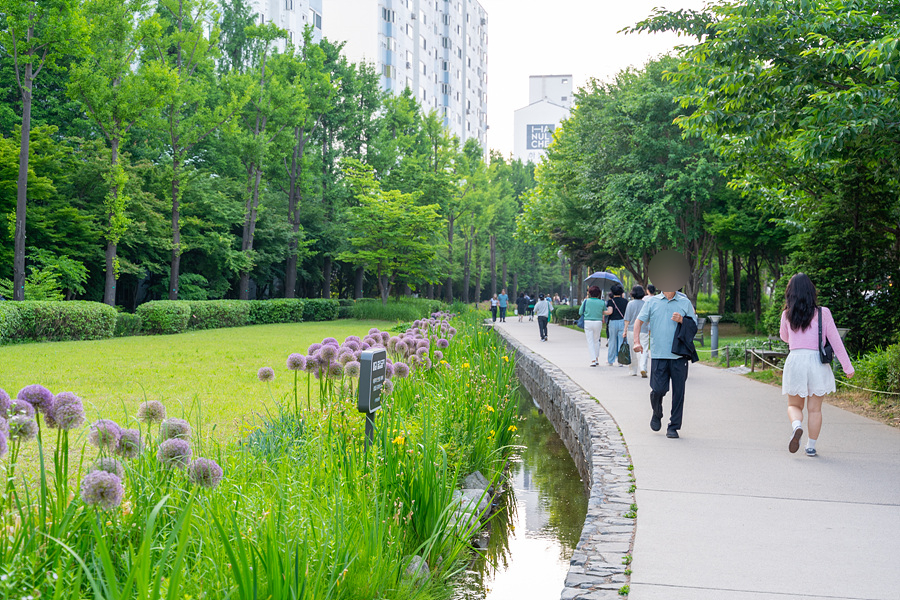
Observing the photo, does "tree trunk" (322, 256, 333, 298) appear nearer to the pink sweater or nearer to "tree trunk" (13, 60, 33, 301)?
"tree trunk" (13, 60, 33, 301)

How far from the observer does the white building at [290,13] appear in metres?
51.9

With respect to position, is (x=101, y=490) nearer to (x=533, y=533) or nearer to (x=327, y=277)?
(x=533, y=533)

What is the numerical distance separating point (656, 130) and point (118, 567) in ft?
82.2

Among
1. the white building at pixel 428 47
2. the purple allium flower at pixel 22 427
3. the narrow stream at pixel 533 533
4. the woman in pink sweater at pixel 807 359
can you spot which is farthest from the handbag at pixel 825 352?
the white building at pixel 428 47

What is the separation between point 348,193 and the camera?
44.6m

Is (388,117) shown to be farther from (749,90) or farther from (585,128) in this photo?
(749,90)

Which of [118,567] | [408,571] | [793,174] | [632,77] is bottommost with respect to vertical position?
[408,571]

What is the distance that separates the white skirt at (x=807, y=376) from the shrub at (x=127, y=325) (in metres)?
20.8

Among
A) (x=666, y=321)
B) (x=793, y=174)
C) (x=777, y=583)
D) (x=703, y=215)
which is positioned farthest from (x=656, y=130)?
(x=777, y=583)

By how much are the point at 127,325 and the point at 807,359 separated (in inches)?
838

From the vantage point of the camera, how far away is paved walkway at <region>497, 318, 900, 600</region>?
12.3 ft

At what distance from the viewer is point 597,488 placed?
18.4ft

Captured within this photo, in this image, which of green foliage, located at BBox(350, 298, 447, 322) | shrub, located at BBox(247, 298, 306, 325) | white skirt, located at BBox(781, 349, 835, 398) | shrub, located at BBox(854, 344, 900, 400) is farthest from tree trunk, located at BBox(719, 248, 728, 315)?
white skirt, located at BBox(781, 349, 835, 398)

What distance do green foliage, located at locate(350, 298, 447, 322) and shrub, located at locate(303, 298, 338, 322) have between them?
1.02m
